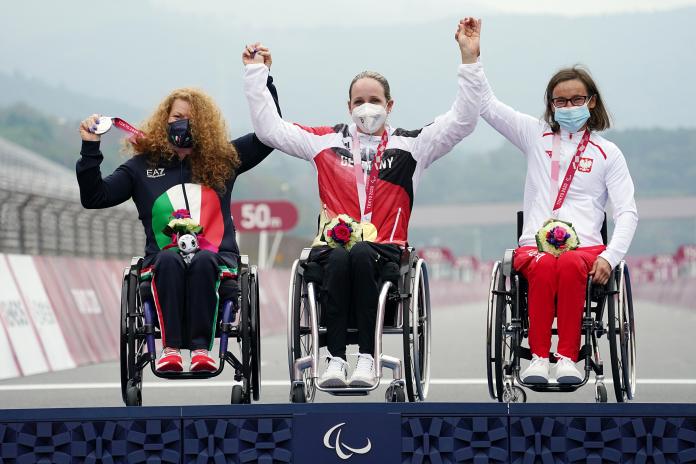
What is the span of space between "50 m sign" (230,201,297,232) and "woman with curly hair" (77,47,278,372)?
17259mm

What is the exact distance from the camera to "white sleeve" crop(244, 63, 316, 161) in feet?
23.7

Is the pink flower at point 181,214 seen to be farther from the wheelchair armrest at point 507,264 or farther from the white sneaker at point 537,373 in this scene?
the white sneaker at point 537,373

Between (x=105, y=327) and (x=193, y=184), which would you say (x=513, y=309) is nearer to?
(x=193, y=184)

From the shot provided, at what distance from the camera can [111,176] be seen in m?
7.14

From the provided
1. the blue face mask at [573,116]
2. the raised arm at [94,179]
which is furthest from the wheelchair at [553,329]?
the raised arm at [94,179]

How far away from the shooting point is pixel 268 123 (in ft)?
23.8

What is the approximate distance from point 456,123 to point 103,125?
182cm

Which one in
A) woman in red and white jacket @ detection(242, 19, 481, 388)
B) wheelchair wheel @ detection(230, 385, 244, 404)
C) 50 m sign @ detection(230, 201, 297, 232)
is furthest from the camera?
50 m sign @ detection(230, 201, 297, 232)

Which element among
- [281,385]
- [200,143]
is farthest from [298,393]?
[281,385]

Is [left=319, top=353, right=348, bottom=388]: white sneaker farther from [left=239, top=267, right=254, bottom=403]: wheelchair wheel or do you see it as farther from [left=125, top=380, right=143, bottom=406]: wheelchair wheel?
[left=125, top=380, right=143, bottom=406]: wheelchair wheel

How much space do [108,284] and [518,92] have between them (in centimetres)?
18782

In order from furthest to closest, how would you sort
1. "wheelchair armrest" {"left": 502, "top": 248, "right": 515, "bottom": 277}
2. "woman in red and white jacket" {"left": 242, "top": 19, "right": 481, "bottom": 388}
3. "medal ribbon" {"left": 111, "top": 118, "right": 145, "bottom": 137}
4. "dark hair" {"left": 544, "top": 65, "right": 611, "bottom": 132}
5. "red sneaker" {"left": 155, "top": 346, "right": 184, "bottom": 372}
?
"dark hair" {"left": 544, "top": 65, "right": 611, "bottom": 132}, "medal ribbon" {"left": 111, "top": 118, "right": 145, "bottom": 137}, "woman in red and white jacket" {"left": 242, "top": 19, "right": 481, "bottom": 388}, "wheelchair armrest" {"left": 502, "top": 248, "right": 515, "bottom": 277}, "red sneaker" {"left": 155, "top": 346, "right": 184, "bottom": 372}

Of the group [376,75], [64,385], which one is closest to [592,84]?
[376,75]

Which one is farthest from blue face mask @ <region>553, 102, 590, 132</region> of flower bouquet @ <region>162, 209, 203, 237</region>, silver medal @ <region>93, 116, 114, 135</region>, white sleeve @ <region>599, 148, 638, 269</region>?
silver medal @ <region>93, 116, 114, 135</region>
